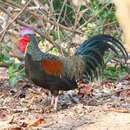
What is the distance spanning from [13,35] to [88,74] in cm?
207

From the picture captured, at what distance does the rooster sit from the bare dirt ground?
267mm

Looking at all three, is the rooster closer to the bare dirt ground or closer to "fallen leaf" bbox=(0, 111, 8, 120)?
the bare dirt ground

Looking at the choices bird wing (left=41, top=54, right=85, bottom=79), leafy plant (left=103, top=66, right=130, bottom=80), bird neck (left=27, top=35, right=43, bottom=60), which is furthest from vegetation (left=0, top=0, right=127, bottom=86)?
bird wing (left=41, top=54, right=85, bottom=79)

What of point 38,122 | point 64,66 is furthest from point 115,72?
point 38,122

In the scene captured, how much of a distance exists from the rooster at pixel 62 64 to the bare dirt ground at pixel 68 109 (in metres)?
0.27

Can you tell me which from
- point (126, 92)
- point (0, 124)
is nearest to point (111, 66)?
point (126, 92)

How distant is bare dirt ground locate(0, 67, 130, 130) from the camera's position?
4.88 m

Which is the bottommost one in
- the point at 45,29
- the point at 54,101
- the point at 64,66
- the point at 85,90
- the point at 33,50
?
the point at 54,101

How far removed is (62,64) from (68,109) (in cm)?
59

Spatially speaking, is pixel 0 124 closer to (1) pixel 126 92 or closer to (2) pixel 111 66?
(1) pixel 126 92

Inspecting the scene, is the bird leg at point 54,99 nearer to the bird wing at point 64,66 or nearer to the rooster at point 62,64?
the rooster at point 62,64

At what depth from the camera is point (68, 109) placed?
225 inches

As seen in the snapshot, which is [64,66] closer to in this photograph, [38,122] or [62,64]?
[62,64]

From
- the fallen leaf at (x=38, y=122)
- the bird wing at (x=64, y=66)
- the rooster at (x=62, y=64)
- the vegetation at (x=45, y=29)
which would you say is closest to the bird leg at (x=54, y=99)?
the rooster at (x=62, y=64)
